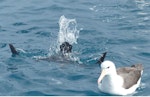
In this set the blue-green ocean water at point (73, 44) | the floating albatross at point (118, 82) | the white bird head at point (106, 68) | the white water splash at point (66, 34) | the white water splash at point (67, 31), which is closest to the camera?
the white bird head at point (106, 68)

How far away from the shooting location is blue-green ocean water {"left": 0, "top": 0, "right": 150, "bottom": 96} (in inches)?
524

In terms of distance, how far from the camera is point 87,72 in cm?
1405

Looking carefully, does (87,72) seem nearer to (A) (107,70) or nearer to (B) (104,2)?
(A) (107,70)

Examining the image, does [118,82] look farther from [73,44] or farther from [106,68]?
[73,44]

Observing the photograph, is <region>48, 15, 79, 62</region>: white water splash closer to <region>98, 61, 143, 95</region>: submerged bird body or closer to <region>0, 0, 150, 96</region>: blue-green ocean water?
<region>0, 0, 150, 96</region>: blue-green ocean water

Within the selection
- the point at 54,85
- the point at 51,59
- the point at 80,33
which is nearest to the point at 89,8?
the point at 80,33

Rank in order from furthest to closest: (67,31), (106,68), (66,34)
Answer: (67,31)
(66,34)
(106,68)

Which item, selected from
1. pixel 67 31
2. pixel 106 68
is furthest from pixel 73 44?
pixel 106 68

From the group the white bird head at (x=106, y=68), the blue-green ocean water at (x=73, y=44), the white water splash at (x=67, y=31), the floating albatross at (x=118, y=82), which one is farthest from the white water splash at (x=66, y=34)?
the white bird head at (x=106, y=68)

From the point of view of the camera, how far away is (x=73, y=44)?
651 inches

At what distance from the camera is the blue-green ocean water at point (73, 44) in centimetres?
1330

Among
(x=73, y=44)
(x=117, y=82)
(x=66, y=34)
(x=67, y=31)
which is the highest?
(x=67, y=31)

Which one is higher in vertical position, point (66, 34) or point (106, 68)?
point (66, 34)

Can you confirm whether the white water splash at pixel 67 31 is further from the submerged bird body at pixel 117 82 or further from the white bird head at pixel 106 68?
the white bird head at pixel 106 68
